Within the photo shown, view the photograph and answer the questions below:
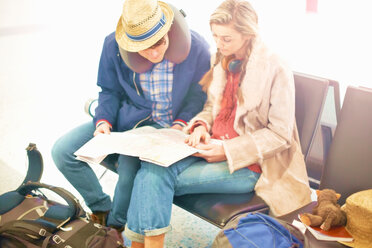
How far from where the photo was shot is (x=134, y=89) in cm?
170

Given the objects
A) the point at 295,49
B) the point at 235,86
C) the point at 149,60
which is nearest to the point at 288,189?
the point at 235,86

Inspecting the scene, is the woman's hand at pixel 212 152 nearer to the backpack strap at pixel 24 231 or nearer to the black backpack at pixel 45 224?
the black backpack at pixel 45 224

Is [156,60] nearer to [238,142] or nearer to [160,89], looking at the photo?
[160,89]

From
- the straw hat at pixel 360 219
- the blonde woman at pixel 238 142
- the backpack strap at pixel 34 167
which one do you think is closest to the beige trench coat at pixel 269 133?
the blonde woman at pixel 238 142

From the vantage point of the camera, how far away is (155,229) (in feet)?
4.38

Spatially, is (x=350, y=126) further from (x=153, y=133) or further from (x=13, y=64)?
(x=13, y=64)

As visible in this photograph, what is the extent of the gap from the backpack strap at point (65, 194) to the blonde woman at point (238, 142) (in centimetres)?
29

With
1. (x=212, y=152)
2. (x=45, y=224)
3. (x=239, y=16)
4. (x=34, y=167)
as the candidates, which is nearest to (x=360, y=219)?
(x=212, y=152)

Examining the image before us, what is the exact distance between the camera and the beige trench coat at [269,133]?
4.25 feet

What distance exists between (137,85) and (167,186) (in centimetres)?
55

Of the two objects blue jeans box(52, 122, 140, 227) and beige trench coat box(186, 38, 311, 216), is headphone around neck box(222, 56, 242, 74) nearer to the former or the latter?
beige trench coat box(186, 38, 311, 216)

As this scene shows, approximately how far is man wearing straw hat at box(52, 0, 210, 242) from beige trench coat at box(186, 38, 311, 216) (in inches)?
7.2

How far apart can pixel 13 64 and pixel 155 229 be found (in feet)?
9.22

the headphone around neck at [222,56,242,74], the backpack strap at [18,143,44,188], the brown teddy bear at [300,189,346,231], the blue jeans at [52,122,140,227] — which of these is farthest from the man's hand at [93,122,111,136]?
the brown teddy bear at [300,189,346,231]
